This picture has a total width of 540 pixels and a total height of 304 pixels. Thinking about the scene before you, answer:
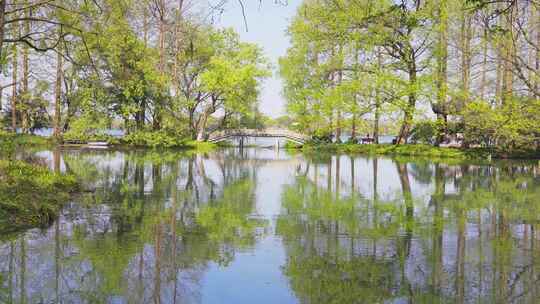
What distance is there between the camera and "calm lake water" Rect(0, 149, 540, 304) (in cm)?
624

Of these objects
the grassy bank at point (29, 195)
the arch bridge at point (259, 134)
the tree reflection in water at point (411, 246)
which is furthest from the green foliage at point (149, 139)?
the grassy bank at point (29, 195)

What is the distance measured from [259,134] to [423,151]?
16997 mm

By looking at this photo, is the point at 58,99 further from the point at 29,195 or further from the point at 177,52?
the point at 29,195

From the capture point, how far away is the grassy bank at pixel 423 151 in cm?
3522

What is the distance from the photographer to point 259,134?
167 ft

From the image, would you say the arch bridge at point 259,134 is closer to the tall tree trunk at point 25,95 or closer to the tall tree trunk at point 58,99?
the tall tree trunk at point 58,99

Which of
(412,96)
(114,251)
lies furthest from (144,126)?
(114,251)

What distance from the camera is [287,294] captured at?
20.5 ft

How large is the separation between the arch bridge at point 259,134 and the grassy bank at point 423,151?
3.83m

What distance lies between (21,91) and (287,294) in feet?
126

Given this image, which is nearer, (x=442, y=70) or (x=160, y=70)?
(x=442, y=70)

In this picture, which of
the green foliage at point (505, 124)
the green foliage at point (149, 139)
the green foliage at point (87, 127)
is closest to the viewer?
the green foliage at point (505, 124)

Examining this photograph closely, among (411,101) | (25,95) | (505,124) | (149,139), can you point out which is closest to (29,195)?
(505,124)

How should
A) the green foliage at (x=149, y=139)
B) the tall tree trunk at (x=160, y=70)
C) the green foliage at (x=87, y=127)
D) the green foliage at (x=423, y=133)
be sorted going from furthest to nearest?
the tall tree trunk at (x=160, y=70) → the green foliage at (x=423, y=133) → the green foliage at (x=149, y=139) → the green foliage at (x=87, y=127)
